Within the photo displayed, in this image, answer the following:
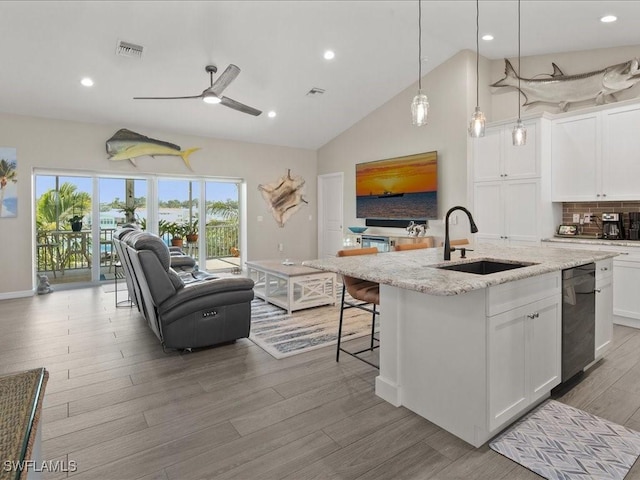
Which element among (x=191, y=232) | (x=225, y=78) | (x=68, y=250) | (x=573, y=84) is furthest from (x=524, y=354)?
(x=68, y=250)

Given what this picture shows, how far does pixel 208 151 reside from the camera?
7.48 m

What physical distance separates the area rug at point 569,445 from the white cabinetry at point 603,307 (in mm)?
900

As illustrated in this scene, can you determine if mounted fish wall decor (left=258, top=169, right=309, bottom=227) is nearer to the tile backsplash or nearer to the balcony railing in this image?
the balcony railing

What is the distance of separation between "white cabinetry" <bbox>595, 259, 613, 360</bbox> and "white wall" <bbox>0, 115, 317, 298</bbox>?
6.27 meters

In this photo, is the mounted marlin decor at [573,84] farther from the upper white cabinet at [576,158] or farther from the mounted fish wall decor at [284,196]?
the mounted fish wall decor at [284,196]

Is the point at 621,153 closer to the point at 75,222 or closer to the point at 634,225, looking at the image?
the point at 634,225

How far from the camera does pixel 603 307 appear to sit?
3012 millimetres

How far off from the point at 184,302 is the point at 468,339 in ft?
7.71

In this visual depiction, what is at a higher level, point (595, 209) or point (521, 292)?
point (595, 209)

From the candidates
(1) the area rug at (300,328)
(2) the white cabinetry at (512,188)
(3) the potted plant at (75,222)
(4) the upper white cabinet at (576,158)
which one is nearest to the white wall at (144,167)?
(3) the potted plant at (75,222)

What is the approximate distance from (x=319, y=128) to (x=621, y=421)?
22.1ft

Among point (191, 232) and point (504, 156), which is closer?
point (504, 156)

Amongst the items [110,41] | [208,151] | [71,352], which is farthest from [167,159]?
[71,352]

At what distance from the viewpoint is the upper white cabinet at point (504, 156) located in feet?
15.5
